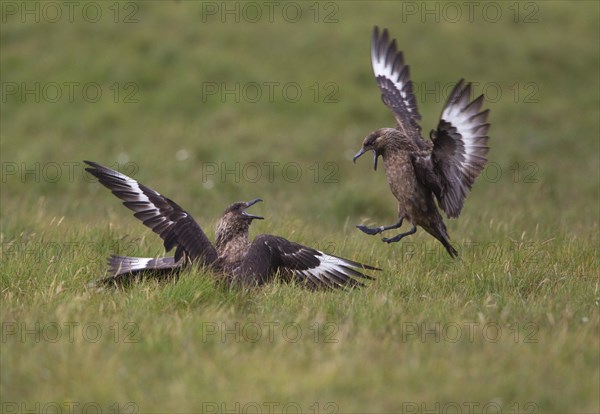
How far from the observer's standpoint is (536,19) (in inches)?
645

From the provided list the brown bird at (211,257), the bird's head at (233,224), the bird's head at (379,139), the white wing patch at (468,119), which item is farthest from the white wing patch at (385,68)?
the brown bird at (211,257)

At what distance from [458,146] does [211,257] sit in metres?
1.67

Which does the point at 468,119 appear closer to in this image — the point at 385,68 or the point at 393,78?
the point at 393,78

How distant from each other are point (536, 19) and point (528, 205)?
777 centimetres

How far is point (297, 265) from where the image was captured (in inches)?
226

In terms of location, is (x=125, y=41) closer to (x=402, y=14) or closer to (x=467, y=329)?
(x=402, y=14)

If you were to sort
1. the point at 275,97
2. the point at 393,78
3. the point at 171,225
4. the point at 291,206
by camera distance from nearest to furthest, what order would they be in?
the point at 171,225 < the point at 393,78 < the point at 291,206 < the point at 275,97

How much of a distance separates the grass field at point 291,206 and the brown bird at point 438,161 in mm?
296

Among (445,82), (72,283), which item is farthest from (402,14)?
(72,283)

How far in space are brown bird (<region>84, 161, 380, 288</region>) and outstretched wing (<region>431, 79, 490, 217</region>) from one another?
842 millimetres

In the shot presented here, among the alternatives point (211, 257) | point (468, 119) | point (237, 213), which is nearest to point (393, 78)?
point (468, 119)

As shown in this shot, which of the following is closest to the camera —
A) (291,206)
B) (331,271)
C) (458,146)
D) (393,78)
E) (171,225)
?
(171,225)

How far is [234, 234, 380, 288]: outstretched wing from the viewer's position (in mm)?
5539

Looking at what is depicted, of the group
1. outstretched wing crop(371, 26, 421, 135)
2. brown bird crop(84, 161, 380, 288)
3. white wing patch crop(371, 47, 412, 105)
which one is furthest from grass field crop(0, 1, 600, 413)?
white wing patch crop(371, 47, 412, 105)
